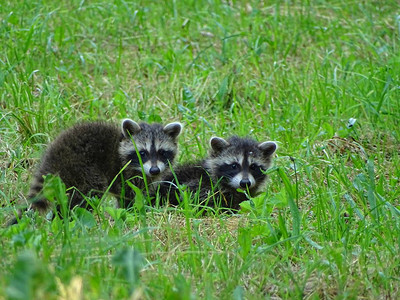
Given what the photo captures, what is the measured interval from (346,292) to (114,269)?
1.34 meters

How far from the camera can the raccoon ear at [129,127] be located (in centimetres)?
686

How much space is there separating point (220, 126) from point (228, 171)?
1.25 meters

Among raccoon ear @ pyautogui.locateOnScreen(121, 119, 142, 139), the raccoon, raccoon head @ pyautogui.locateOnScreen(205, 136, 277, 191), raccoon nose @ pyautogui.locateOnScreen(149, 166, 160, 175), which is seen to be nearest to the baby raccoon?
raccoon head @ pyautogui.locateOnScreen(205, 136, 277, 191)

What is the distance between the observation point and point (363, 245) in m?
4.76

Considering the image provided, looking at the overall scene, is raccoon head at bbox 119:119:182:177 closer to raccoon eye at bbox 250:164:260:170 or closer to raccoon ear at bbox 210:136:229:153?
raccoon ear at bbox 210:136:229:153

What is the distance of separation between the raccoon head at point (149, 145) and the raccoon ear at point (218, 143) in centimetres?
42

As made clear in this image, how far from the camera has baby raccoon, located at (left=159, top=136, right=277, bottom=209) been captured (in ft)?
22.4

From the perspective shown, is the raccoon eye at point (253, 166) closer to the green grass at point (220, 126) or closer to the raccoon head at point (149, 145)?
the green grass at point (220, 126)

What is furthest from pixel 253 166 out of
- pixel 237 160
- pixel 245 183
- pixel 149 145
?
pixel 149 145

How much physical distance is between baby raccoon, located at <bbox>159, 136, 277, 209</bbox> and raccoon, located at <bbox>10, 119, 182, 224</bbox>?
24 cm

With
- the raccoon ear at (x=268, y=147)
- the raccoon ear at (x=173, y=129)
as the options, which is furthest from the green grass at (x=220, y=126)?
the raccoon ear at (x=173, y=129)

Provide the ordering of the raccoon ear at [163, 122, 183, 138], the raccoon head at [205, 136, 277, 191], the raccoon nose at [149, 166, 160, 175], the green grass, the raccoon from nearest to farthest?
the green grass, the raccoon, the raccoon nose at [149, 166, 160, 175], the raccoon head at [205, 136, 277, 191], the raccoon ear at [163, 122, 183, 138]

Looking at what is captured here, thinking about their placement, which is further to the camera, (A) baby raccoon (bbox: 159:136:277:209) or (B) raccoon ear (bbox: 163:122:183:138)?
(B) raccoon ear (bbox: 163:122:183:138)

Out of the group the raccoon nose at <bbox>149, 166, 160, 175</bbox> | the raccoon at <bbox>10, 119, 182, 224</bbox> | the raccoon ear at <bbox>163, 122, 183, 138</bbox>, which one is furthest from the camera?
the raccoon ear at <bbox>163, 122, 183, 138</bbox>
